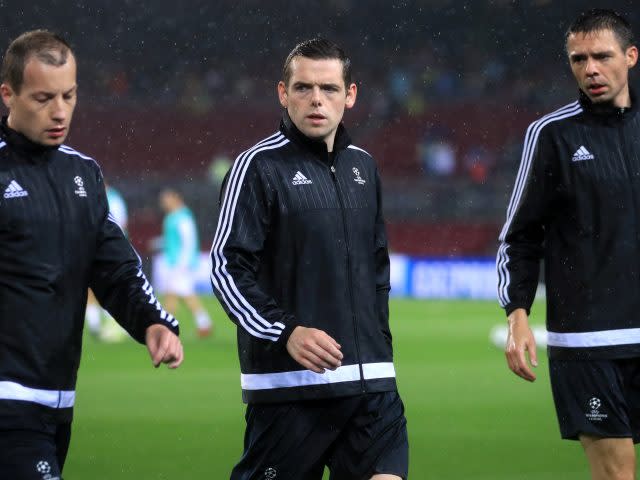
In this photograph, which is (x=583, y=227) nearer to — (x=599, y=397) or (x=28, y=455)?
(x=599, y=397)

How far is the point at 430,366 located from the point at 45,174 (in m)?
10.4

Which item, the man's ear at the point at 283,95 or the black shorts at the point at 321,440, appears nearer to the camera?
the black shorts at the point at 321,440

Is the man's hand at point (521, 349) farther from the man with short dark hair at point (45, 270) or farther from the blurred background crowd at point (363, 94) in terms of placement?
the blurred background crowd at point (363, 94)

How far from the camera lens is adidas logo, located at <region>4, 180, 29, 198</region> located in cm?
429

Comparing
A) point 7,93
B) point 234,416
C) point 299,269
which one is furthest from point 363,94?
point 7,93

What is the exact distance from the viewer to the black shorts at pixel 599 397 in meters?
5.24

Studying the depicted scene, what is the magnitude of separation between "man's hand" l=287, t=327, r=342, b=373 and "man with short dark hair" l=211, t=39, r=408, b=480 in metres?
0.22

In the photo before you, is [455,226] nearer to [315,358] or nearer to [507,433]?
[507,433]

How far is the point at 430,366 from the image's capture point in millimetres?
14430

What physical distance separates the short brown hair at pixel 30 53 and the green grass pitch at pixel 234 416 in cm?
406

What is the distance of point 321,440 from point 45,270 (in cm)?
127

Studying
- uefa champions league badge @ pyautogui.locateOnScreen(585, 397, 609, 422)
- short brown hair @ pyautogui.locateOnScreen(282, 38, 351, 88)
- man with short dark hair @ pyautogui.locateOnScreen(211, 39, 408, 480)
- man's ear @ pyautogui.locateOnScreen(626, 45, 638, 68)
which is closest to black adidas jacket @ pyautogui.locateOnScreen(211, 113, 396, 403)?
man with short dark hair @ pyautogui.locateOnScreen(211, 39, 408, 480)

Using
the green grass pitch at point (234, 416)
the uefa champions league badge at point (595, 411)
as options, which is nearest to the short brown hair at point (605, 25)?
the uefa champions league badge at point (595, 411)

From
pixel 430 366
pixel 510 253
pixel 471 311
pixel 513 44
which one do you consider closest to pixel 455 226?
pixel 471 311
